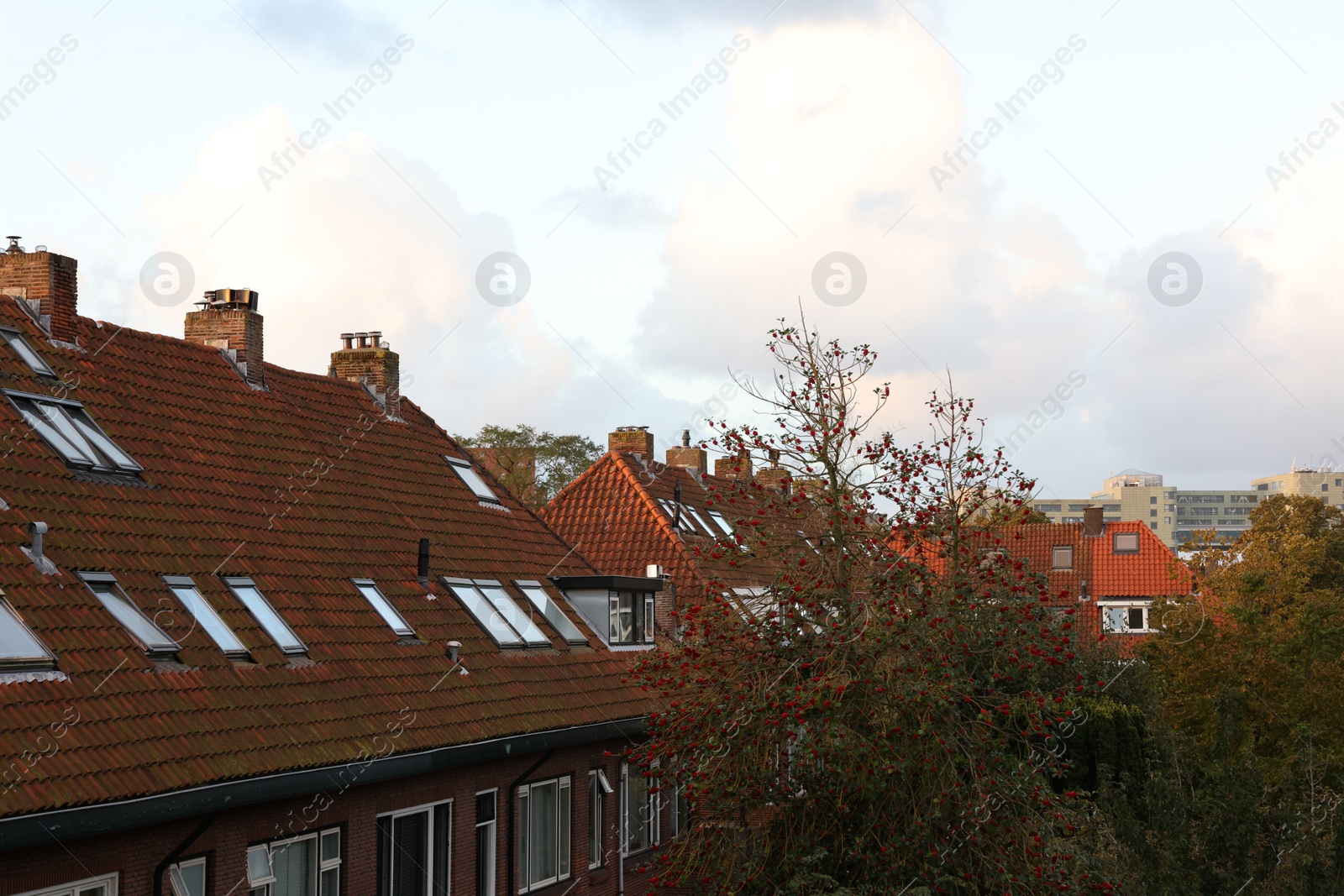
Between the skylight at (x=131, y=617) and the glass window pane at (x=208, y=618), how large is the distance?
67cm

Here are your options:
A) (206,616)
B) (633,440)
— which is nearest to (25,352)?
(206,616)

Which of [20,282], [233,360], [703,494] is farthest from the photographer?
[703,494]

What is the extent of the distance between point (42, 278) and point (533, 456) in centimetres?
4854

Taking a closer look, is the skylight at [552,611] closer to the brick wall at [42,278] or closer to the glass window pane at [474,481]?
the glass window pane at [474,481]

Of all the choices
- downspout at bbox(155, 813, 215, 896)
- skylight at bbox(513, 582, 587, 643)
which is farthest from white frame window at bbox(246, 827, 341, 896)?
skylight at bbox(513, 582, 587, 643)

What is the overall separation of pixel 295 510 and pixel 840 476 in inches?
286

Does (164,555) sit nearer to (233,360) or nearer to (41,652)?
(41,652)

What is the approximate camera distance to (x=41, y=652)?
1126 cm

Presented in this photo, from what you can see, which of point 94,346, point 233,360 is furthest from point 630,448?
point 94,346

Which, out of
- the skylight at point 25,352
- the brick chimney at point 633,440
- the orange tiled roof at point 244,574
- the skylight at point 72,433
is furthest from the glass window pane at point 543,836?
the brick chimney at point 633,440

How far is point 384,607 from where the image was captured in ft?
55.9

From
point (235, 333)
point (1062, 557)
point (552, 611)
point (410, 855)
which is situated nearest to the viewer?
point (410, 855)

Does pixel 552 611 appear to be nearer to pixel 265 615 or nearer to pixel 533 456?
pixel 265 615

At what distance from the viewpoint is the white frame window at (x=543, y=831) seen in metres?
17.9
